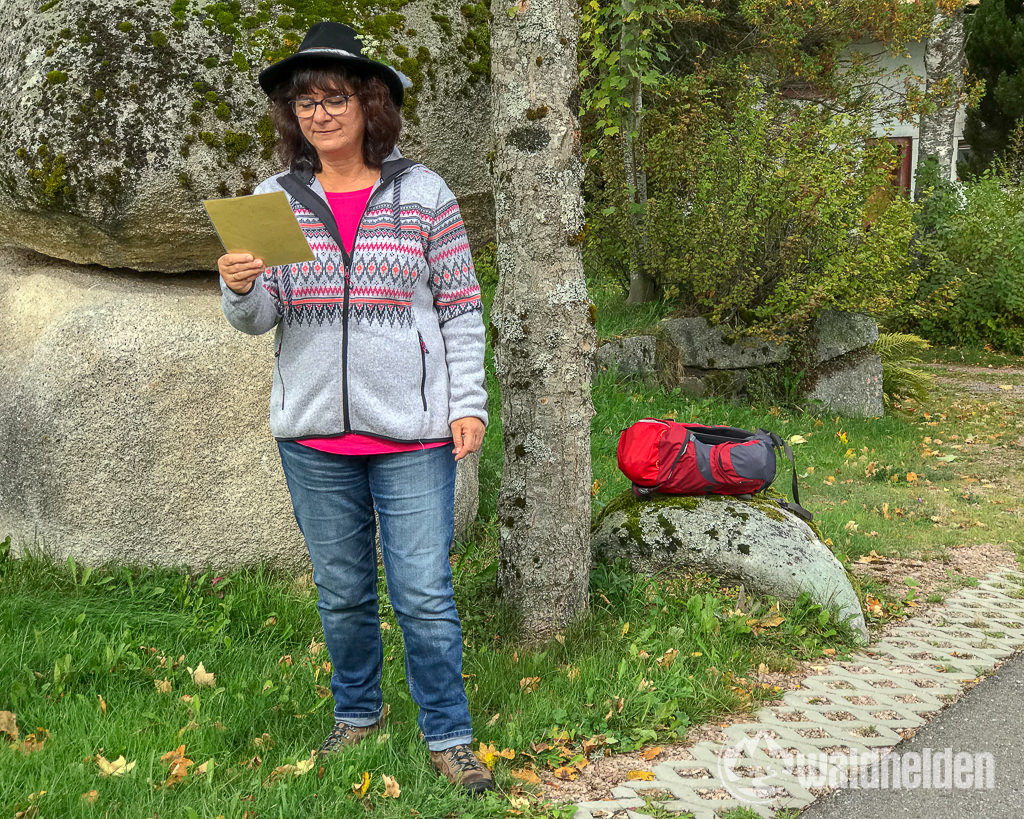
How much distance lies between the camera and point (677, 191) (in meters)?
9.20

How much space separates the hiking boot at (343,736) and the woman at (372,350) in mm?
288

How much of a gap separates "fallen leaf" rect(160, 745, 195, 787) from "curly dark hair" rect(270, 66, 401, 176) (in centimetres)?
182

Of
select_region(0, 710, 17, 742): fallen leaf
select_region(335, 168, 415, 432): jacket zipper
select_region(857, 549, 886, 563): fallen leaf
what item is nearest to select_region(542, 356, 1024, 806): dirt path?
select_region(857, 549, 886, 563): fallen leaf

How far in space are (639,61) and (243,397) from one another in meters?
5.01

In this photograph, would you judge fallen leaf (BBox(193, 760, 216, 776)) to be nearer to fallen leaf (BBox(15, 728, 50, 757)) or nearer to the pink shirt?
fallen leaf (BBox(15, 728, 50, 757))

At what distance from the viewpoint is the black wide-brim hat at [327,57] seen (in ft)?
8.82

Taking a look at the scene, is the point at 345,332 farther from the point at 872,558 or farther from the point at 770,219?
the point at 770,219

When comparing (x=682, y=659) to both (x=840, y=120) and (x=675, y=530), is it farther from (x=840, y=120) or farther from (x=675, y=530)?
(x=840, y=120)

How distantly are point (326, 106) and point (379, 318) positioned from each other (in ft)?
2.06

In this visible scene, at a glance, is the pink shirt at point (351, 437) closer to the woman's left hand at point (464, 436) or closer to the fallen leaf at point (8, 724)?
the woman's left hand at point (464, 436)

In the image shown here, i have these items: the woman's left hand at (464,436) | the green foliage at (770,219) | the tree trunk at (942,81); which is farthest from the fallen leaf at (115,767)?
the tree trunk at (942,81)

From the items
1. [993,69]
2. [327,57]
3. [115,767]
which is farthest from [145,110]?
[993,69]

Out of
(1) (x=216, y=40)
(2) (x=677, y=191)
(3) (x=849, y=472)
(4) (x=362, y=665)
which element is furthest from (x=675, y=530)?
(2) (x=677, y=191)

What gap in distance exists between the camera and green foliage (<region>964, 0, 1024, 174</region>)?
60.2 feet
